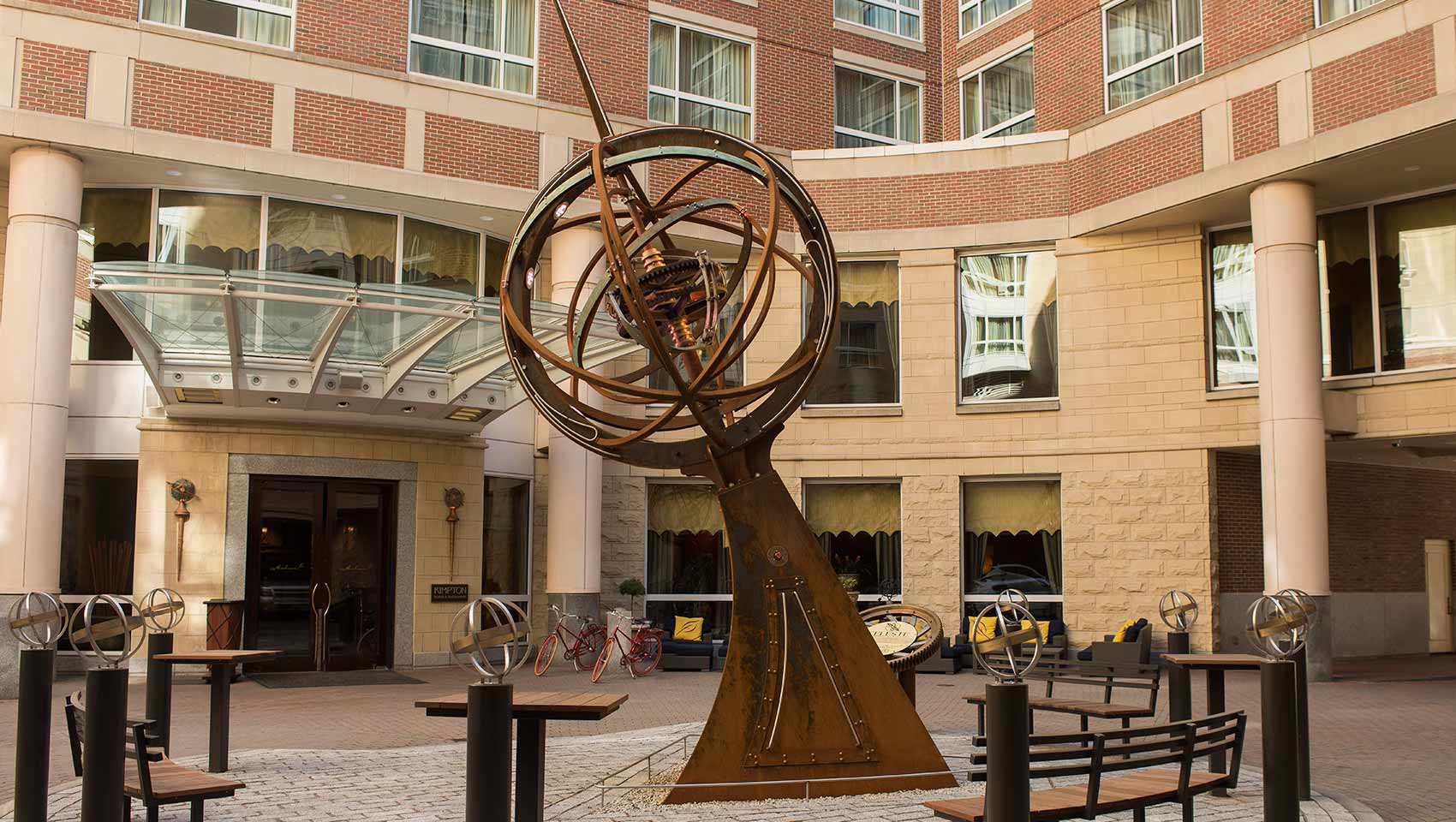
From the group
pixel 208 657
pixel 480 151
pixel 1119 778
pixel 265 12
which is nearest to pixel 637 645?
pixel 480 151

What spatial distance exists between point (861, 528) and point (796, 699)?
46.6ft

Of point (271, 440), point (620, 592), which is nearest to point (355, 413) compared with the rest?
point (271, 440)

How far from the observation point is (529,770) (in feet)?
24.4

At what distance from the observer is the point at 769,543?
29.6 feet

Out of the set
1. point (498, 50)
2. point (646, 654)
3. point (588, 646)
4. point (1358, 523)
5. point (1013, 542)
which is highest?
point (498, 50)

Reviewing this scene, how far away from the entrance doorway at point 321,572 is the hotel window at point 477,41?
6.70 m

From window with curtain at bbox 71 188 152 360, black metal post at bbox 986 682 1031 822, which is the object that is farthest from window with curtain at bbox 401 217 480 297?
black metal post at bbox 986 682 1031 822

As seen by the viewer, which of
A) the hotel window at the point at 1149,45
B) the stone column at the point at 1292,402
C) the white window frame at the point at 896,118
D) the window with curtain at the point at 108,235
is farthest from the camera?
the white window frame at the point at 896,118

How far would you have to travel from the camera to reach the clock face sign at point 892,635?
11.2 meters

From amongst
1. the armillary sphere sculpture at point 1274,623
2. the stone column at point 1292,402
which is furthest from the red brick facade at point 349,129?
the armillary sphere sculpture at point 1274,623

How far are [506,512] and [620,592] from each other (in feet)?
8.04

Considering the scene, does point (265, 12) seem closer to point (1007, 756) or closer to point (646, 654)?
point (646, 654)

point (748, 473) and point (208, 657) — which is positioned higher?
point (748, 473)

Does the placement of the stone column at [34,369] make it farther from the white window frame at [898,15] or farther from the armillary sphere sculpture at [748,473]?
the white window frame at [898,15]
